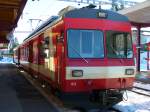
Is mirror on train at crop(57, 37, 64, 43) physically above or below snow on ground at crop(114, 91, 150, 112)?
above

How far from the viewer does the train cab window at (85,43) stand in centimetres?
1052

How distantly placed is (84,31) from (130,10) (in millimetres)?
15055

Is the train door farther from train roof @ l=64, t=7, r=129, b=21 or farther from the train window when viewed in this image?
the train window

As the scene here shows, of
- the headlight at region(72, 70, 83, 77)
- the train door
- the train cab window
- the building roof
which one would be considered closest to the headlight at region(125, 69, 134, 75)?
the train cab window

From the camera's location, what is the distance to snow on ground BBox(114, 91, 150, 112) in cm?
1109

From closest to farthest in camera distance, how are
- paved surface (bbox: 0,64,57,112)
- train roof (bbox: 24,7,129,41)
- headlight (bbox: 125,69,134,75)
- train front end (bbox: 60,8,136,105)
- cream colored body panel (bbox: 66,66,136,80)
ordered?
cream colored body panel (bbox: 66,66,136,80) < train front end (bbox: 60,8,136,105) < train roof (bbox: 24,7,129,41) < paved surface (bbox: 0,64,57,112) < headlight (bbox: 125,69,134,75)

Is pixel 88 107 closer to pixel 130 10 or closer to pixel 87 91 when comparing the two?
pixel 87 91

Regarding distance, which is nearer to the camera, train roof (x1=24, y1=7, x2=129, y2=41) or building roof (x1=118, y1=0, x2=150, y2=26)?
Result: train roof (x1=24, y1=7, x2=129, y2=41)

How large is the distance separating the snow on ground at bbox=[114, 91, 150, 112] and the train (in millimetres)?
531

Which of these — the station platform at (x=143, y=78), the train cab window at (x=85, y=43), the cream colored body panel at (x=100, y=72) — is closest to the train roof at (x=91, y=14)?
the train cab window at (x=85, y=43)

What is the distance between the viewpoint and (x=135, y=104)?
12211 mm

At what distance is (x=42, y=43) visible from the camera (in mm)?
14594

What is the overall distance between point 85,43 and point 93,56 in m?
0.43

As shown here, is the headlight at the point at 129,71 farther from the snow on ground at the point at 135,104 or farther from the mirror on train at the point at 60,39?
the mirror on train at the point at 60,39
